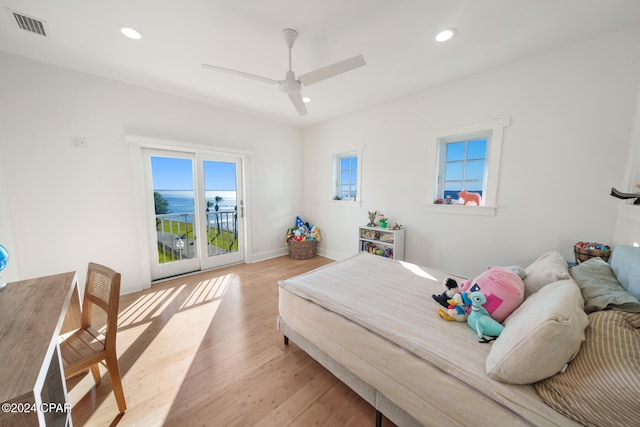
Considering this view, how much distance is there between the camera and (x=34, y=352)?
0.81m

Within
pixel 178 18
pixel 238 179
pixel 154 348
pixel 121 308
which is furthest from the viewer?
pixel 238 179

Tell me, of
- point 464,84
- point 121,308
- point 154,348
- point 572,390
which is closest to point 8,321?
point 154,348

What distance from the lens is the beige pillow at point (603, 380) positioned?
2.33ft

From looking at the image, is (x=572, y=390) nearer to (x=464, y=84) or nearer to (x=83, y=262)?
(x=464, y=84)

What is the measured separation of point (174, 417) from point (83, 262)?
2463mm

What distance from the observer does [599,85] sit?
201 cm

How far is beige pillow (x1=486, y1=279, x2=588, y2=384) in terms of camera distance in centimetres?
84

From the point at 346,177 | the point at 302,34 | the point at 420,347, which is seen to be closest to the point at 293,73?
the point at 302,34

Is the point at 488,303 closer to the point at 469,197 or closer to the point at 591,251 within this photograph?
the point at 591,251

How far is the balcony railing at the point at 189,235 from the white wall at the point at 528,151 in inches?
107

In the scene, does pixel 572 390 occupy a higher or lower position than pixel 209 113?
lower

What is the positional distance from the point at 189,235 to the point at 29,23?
264 cm

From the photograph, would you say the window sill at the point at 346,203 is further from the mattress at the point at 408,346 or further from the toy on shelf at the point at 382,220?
the mattress at the point at 408,346

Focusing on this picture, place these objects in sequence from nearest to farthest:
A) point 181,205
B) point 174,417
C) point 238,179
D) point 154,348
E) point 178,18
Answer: point 174,417 < point 178,18 < point 154,348 < point 181,205 < point 238,179
